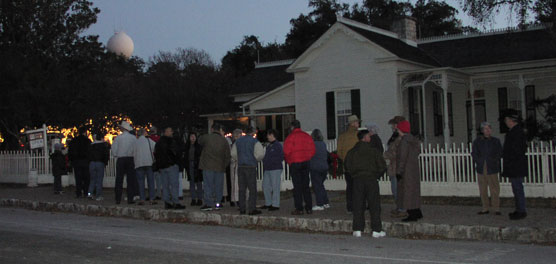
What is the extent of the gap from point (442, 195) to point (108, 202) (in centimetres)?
846

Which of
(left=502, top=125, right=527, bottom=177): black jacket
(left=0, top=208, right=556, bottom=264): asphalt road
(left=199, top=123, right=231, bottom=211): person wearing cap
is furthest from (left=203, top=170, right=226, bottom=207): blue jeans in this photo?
(left=502, top=125, right=527, bottom=177): black jacket

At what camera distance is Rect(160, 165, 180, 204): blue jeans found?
13.5m

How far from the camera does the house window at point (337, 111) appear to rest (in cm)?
2255

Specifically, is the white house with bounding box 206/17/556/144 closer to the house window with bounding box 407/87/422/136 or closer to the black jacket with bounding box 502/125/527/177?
the house window with bounding box 407/87/422/136

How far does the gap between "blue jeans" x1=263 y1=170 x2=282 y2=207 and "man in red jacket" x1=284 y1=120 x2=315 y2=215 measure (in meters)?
0.55

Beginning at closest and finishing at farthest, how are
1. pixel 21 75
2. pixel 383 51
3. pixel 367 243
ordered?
pixel 367 243, pixel 383 51, pixel 21 75

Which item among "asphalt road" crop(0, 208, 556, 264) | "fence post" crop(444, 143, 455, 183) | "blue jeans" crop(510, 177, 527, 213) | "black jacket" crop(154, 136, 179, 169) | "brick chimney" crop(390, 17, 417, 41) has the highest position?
"brick chimney" crop(390, 17, 417, 41)

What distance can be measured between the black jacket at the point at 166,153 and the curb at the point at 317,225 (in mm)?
1059

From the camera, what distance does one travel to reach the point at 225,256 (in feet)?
27.7

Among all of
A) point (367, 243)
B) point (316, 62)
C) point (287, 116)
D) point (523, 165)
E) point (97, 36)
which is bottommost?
point (367, 243)

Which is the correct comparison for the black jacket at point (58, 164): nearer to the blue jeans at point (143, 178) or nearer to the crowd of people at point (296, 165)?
the crowd of people at point (296, 165)

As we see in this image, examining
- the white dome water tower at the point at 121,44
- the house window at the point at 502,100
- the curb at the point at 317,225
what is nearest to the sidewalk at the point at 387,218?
the curb at the point at 317,225

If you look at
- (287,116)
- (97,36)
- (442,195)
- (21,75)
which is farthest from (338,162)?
(97,36)

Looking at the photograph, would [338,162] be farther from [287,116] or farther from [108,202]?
[287,116]
